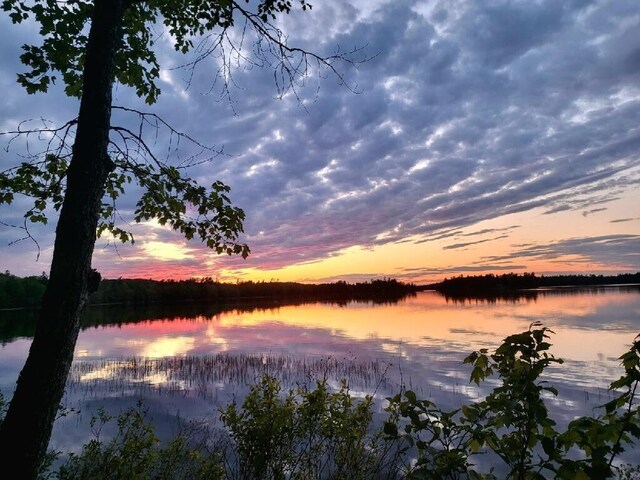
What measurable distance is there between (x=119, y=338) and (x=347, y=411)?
1882 inches

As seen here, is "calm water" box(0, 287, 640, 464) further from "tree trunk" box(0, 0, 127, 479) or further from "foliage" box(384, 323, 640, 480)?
"tree trunk" box(0, 0, 127, 479)

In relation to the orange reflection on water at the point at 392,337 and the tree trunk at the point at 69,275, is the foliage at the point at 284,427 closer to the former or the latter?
the tree trunk at the point at 69,275

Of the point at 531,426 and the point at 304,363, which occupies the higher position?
the point at 531,426

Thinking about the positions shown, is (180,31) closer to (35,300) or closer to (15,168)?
(15,168)

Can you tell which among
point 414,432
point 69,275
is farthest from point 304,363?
point 69,275

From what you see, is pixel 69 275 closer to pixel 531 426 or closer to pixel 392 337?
pixel 531 426

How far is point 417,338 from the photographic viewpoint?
38.9 m

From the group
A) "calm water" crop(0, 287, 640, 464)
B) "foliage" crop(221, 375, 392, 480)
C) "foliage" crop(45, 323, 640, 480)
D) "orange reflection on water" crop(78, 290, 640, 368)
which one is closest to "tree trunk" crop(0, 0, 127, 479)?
"foliage" crop(45, 323, 640, 480)

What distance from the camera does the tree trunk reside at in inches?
131

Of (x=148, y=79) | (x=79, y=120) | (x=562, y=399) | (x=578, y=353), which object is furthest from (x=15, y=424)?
(x=578, y=353)

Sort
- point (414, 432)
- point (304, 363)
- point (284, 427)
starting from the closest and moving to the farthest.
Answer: point (414, 432)
point (284, 427)
point (304, 363)

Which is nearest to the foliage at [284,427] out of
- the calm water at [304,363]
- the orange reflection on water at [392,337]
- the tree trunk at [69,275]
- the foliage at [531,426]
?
the calm water at [304,363]

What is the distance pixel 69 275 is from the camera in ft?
11.6

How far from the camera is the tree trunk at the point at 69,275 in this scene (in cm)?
332
